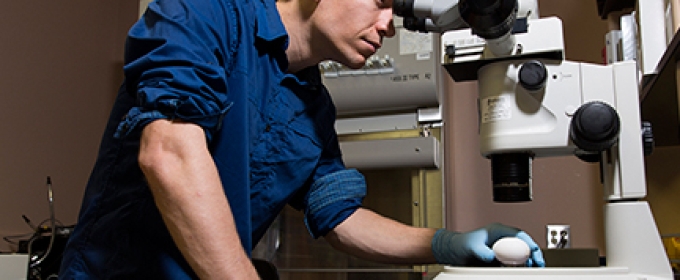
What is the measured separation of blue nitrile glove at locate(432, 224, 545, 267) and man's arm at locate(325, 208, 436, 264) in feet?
0.41

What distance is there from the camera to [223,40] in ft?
2.78

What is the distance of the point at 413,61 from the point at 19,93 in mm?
1683

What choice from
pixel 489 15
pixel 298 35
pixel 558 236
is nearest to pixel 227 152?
pixel 298 35

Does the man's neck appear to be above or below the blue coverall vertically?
above

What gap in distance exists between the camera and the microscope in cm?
74

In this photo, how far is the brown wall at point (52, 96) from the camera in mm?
2287

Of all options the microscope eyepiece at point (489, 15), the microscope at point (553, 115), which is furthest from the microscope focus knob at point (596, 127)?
the microscope eyepiece at point (489, 15)

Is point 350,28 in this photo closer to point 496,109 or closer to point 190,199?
point 496,109

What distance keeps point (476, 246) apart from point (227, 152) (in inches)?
17.0

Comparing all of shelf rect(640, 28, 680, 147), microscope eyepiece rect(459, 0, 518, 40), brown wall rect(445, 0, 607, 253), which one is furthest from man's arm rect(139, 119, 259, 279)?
brown wall rect(445, 0, 607, 253)

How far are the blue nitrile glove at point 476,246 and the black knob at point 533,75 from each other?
25 centimetres

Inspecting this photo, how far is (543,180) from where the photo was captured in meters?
1.98

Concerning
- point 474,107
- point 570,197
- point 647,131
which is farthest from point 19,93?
point 647,131

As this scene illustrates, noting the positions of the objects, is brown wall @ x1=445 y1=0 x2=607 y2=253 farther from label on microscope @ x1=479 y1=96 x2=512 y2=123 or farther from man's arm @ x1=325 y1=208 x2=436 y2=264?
label on microscope @ x1=479 y1=96 x2=512 y2=123
